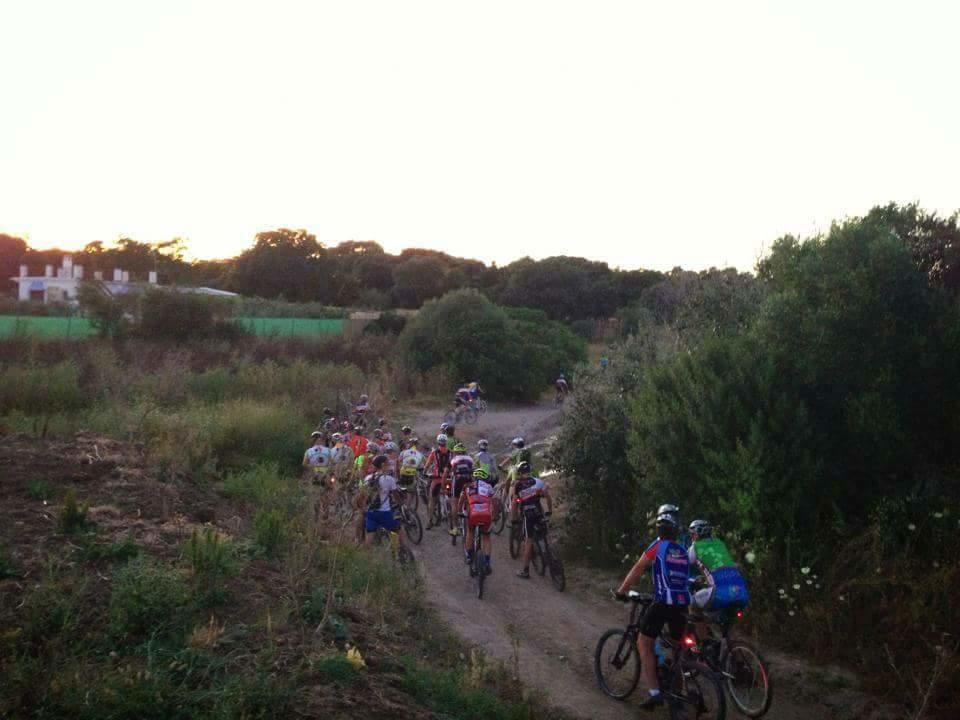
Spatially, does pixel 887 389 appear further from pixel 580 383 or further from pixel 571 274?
pixel 571 274

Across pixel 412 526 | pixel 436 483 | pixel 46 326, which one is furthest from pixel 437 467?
pixel 46 326

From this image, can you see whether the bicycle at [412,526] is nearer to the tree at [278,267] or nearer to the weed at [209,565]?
the weed at [209,565]

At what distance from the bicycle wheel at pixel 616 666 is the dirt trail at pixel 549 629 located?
113mm

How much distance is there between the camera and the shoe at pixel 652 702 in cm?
801

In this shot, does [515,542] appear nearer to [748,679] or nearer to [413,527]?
[413,527]

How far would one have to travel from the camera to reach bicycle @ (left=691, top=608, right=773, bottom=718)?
25.4 feet

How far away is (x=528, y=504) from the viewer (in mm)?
13172

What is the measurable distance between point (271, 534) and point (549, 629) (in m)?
3.66

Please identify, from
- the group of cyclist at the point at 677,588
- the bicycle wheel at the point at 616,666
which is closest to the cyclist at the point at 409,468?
the bicycle wheel at the point at 616,666

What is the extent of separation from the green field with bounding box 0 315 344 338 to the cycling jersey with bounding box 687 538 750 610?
1088 inches

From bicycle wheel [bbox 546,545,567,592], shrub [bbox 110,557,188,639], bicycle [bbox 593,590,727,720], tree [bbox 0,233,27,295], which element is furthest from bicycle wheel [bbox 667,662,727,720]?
tree [bbox 0,233,27,295]

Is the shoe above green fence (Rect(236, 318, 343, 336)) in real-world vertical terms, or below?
below

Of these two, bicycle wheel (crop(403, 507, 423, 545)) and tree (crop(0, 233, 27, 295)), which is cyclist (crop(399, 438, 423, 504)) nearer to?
bicycle wheel (crop(403, 507, 423, 545))

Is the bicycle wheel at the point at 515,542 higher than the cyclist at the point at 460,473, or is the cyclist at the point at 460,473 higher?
the cyclist at the point at 460,473
